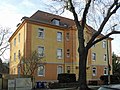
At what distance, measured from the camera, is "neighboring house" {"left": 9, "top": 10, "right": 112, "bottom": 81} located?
44000 mm

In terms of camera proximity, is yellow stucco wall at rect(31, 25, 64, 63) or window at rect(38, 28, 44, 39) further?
window at rect(38, 28, 44, 39)

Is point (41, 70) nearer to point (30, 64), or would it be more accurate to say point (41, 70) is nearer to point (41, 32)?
point (41, 32)

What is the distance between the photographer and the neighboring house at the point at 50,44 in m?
44.0

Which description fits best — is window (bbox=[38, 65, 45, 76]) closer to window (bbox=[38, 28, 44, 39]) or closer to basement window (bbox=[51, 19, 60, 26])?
window (bbox=[38, 28, 44, 39])

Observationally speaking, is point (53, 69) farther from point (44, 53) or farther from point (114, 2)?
point (114, 2)

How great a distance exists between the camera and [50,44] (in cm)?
4662

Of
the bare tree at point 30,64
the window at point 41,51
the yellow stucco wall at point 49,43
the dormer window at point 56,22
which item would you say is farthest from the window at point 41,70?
the dormer window at point 56,22

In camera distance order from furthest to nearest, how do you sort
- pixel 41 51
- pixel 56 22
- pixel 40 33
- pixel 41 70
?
pixel 56 22 → pixel 40 33 → pixel 41 51 → pixel 41 70

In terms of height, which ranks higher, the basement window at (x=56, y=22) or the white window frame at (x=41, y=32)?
the basement window at (x=56, y=22)

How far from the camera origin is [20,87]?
92.3 ft

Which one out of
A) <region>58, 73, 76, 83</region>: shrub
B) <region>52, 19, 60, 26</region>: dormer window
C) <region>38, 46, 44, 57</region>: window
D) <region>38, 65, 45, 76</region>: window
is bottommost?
<region>58, 73, 76, 83</region>: shrub

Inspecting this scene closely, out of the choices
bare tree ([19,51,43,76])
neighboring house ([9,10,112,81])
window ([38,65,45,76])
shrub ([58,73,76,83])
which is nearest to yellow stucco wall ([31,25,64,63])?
neighboring house ([9,10,112,81])

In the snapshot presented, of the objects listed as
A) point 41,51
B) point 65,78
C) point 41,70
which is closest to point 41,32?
point 41,51

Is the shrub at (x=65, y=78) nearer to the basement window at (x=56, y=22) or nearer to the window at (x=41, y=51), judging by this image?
the window at (x=41, y=51)
